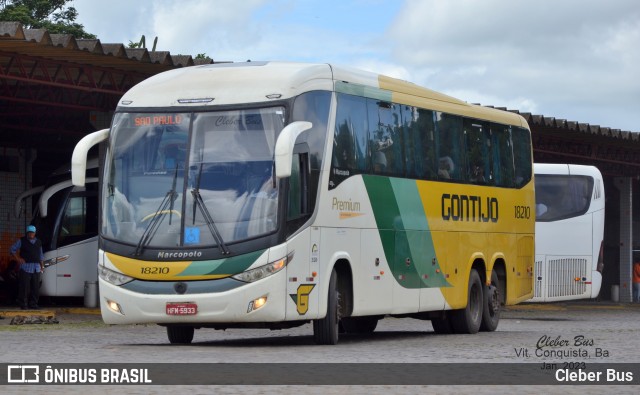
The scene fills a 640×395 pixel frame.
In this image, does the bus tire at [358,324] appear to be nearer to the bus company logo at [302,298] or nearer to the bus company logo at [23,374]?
the bus company logo at [302,298]

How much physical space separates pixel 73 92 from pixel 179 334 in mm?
16148

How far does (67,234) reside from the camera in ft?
112

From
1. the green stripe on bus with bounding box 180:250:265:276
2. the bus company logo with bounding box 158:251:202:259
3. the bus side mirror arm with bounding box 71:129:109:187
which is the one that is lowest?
the green stripe on bus with bounding box 180:250:265:276

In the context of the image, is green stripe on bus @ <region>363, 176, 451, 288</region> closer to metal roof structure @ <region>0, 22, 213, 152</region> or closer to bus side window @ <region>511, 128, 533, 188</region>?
bus side window @ <region>511, 128, 533, 188</region>

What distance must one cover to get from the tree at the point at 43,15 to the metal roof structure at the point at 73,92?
105ft

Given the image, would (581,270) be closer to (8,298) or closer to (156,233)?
(8,298)

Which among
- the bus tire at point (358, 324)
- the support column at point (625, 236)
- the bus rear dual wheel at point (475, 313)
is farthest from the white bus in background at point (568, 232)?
the support column at point (625, 236)

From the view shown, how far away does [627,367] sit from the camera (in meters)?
14.8

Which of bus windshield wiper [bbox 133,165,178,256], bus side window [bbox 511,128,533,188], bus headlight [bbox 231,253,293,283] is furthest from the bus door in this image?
bus headlight [bbox 231,253,293,283]

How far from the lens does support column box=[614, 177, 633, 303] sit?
2281 inches

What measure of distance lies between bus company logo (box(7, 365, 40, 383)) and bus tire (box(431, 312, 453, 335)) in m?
10.5

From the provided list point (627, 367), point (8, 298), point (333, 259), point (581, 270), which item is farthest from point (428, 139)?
point (8, 298)

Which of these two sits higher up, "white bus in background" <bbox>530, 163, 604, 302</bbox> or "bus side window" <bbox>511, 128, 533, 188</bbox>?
"bus side window" <bbox>511, 128, 533, 188</bbox>

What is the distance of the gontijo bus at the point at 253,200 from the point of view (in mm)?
17406
